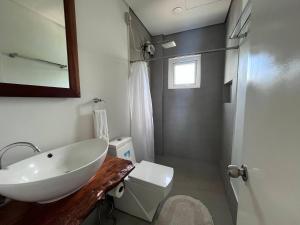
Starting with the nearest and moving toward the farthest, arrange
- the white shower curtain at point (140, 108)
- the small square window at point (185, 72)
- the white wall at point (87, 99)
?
the white wall at point (87, 99), the white shower curtain at point (140, 108), the small square window at point (185, 72)

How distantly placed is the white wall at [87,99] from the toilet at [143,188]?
45cm

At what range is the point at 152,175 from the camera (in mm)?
1431

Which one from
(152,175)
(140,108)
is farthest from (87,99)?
(152,175)

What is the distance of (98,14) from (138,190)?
73.6 inches

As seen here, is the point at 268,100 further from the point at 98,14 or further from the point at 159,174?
the point at 98,14

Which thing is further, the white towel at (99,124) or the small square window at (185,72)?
the small square window at (185,72)

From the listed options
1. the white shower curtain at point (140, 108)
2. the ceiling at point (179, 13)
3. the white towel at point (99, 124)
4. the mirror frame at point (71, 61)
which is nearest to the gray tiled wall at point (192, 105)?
the ceiling at point (179, 13)

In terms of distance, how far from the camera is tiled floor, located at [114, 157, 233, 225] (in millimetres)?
1464

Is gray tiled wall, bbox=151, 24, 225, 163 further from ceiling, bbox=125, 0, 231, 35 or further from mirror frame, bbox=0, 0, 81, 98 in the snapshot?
mirror frame, bbox=0, 0, 81, 98

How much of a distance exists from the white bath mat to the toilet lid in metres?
0.44

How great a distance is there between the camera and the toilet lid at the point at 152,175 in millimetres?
1333

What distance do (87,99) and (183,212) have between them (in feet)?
5.15

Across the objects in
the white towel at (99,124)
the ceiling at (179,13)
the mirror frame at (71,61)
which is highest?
the ceiling at (179,13)

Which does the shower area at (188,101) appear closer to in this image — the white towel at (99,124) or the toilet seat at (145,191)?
the toilet seat at (145,191)
